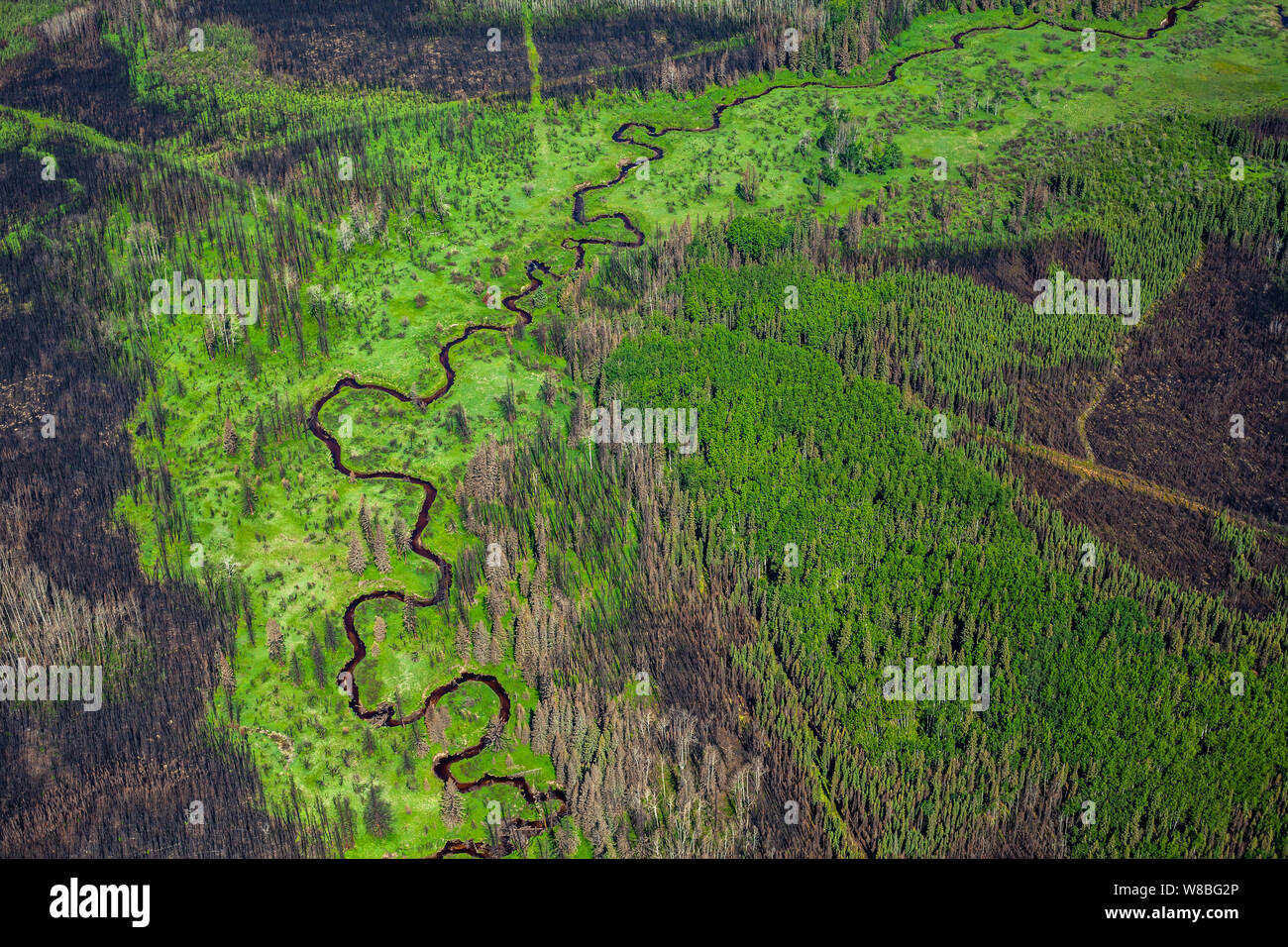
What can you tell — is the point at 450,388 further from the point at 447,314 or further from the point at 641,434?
the point at 641,434

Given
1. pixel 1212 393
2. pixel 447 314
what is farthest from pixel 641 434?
pixel 1212 393

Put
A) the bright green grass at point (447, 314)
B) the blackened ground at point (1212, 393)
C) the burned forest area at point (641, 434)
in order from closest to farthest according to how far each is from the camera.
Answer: the burned forest area at point (641, 434)
the bright green grass at point (447, 314)
the blackened ground at point (1212, 393)

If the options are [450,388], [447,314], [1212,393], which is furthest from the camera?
[447,314]

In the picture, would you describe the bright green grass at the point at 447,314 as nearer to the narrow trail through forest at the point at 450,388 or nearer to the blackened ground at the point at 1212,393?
the narrow trail through forest at the point at 450,388

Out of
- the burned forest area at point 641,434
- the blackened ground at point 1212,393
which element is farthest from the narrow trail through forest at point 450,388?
the blackened ground at point 1212,393

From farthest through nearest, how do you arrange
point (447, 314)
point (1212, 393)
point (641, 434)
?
point (447, 314), point (1212, 393), point (641, 434)

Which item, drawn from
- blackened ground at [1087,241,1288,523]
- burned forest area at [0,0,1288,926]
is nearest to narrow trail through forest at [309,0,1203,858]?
burned forest area at [0,0,1288,926]

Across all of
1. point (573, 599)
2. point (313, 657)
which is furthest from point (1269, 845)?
point (313, 657)

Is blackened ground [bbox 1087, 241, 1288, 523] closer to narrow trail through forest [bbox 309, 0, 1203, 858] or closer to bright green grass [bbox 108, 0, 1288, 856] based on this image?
bright green grass [bbox 108, 0, 1288, 856]
